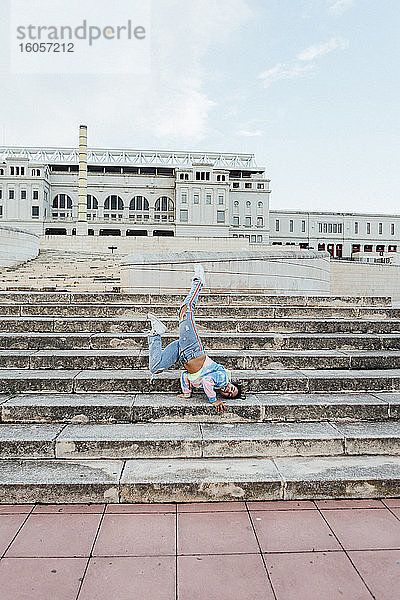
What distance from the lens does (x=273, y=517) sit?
407 centimetres

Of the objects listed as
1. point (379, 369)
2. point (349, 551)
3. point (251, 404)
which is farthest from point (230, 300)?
point (349, 551)

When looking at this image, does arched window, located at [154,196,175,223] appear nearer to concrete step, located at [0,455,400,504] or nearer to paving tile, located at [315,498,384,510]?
concrete step, located at [0,455,400,504]

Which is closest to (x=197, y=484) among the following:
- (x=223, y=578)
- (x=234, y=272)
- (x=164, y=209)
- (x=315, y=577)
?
(x=223, y=578)

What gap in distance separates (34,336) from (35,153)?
254 feet

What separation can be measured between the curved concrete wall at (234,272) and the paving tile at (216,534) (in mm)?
7823

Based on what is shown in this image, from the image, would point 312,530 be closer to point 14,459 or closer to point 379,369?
point 14,459

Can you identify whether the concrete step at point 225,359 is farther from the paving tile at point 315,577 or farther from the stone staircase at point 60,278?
the stone staircase at point 60,278

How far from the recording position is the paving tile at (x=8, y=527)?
364 centimetres

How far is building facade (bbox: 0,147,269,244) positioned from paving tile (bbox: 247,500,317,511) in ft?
202

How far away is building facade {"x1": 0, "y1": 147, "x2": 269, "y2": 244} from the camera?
64.2m

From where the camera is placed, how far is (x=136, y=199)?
6806 cm

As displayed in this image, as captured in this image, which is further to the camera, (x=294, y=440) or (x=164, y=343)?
(x=164, y=343)

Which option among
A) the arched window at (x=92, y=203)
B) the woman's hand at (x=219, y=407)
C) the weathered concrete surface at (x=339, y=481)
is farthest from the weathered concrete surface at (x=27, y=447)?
the arched window at (x=92, y=203)

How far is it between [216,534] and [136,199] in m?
66.7
